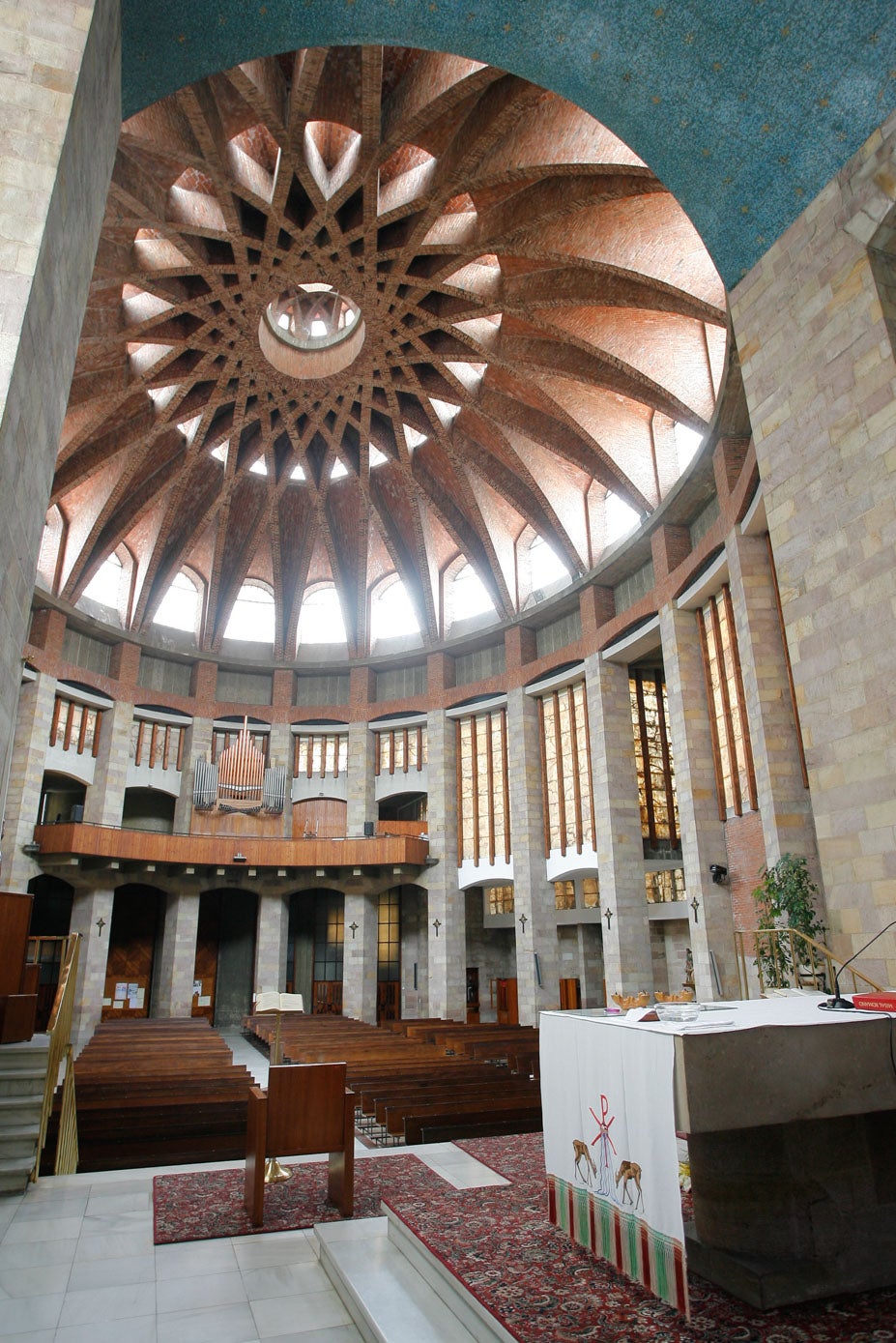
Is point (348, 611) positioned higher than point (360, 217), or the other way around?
point (360, 217)

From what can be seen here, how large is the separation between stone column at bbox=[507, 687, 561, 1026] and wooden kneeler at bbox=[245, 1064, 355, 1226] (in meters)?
14.7

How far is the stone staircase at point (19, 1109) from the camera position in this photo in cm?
663

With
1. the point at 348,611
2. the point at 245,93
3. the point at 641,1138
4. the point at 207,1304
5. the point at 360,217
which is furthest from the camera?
the point at 348,611

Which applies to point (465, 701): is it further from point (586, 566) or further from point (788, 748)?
point (788, 748)

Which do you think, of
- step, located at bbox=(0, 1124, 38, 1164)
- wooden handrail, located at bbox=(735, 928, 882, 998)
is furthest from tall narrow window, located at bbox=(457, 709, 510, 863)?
step, located at bbox=(0, 1124, 38, 1164)

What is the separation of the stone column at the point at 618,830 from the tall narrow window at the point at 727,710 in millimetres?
3428

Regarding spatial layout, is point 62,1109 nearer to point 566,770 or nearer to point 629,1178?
point 629,1178

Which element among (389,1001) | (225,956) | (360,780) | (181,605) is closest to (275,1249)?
(360,780)

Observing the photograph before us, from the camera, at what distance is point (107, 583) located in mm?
24188

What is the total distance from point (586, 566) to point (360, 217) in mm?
9560

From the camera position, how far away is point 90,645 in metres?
23.2

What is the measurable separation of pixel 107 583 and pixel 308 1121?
68.1 ft

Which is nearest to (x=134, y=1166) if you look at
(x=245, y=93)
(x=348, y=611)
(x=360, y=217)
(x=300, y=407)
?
(x=245, y=93)

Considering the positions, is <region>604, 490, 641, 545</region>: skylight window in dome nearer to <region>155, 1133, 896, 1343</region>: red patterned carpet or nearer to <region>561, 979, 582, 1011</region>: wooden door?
<region>561, 979, 582, 1011</region>: wooden door
